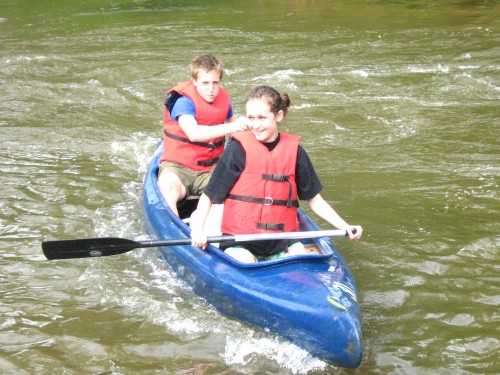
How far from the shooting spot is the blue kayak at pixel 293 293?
Answer: 130 inches

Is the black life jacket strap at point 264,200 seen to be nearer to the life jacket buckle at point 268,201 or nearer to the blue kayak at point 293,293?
the life jacket buckle at point 268,201

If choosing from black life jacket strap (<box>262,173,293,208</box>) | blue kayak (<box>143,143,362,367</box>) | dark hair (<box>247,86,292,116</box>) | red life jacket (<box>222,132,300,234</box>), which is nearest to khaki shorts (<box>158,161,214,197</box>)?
blue kayak (<box>143,143,362,367</box>)

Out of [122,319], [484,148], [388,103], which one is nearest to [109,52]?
[388,103]

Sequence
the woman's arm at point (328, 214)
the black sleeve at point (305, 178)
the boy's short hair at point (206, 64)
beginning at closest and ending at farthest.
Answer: the woman's arm at point (328, 214), the black sleeve at point (305, 178), the boy's short hair at point (206, 64)

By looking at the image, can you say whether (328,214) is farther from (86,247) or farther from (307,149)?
(307,149)

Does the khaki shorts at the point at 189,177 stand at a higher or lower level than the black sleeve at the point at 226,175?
lower

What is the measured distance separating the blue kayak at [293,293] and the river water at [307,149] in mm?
127

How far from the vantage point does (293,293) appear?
11.3 ft

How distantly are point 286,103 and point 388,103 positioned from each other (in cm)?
465

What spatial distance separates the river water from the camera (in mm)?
3623

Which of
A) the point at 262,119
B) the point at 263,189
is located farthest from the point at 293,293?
the point at 262,119

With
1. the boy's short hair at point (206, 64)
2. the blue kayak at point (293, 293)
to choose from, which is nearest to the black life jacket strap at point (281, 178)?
the blue kayak at point (293, 293)

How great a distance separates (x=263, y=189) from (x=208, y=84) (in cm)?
113

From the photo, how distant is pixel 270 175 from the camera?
377cm
